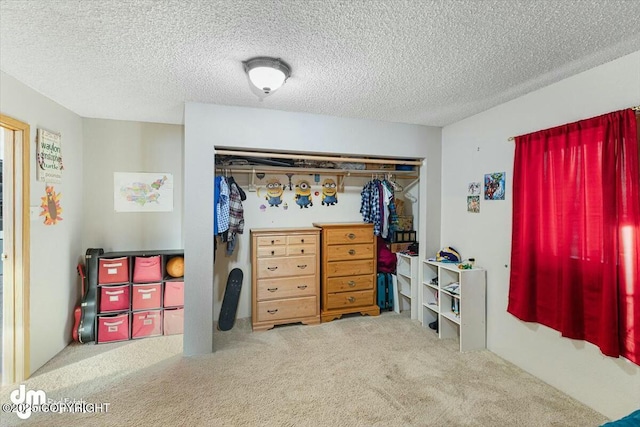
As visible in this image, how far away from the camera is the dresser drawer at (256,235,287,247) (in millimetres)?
3340

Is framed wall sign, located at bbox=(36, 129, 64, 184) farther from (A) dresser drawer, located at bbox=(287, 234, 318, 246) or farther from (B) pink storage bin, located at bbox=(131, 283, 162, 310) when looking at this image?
(A) dresser drawer, located at bbox=(287, 234, 318, 246)

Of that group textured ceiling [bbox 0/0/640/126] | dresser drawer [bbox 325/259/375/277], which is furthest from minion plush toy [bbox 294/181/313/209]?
textured ceiling [bbox 0/0/640/126]

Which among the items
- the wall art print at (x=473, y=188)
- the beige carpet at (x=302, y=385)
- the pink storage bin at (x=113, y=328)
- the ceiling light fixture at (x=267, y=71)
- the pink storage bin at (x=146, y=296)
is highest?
the ceiling light fixture at (x=267, y=71)

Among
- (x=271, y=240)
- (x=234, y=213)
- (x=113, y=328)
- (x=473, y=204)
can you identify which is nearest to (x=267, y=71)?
(x=234, y=213)

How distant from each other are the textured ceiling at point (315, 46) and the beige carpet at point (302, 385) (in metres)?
2.31

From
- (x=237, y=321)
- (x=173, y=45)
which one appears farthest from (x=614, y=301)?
(x=237, y=321)

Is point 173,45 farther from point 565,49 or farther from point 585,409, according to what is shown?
point 585,409

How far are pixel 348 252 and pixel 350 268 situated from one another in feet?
0.64

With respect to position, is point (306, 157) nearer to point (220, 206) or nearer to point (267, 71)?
point (220, 206)

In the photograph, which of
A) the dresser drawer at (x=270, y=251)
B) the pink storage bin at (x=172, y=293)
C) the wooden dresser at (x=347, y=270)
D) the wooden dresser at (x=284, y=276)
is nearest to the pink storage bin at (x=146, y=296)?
the pink storage bin at (x=172, y=293)

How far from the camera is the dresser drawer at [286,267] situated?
11.0 ft

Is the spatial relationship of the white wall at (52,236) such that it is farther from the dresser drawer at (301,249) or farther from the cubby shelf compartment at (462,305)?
the cubby shelf compartment at (462,305)

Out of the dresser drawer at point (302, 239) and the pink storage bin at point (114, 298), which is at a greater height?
the dresser drawer at point (302, 239)

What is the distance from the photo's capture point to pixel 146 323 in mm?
3203
